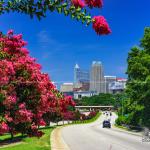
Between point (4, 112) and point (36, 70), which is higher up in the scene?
point (36, 70)

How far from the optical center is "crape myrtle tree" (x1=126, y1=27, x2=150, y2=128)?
2394 inches

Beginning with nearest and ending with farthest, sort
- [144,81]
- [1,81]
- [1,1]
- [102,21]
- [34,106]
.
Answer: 1. [102,21]
2. [1,1]
3. [1,81]
4. [34,106]
5. [144,81]

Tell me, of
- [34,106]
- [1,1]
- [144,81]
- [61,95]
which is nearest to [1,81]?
[61,95]

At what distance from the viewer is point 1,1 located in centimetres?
666

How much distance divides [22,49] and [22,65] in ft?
2.73

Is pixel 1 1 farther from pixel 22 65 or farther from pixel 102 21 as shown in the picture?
pixel 22 65

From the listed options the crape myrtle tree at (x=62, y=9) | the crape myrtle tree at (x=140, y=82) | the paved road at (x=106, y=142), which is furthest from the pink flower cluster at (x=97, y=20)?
the crape myrtle tree at (x=140, y=82)

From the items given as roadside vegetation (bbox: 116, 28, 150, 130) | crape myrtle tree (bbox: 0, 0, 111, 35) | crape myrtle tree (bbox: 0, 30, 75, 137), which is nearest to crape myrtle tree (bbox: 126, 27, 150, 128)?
roadside vegetation (bbox: 116, 28, 150, 130)

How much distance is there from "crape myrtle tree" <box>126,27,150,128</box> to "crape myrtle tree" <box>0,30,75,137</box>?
38295 mm

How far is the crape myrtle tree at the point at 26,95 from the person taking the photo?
19562mm

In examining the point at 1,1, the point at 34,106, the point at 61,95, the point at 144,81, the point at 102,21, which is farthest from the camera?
the point at 144,81

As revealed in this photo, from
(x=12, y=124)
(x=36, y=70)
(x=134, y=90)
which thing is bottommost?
(x=12, y=124)

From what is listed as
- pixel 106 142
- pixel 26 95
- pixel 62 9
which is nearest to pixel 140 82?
pixel 106 142

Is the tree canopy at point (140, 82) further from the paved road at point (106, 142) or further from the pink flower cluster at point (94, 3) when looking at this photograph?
the pink flower cluster at point (94, 3)
